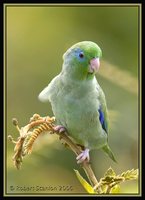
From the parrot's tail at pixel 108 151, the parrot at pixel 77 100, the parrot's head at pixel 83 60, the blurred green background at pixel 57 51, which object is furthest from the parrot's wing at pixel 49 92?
the parrot's tail at pixel 108 151

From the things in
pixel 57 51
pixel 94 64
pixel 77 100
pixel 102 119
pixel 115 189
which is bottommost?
pixel 115 189

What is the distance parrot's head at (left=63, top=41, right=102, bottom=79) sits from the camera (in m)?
2.73

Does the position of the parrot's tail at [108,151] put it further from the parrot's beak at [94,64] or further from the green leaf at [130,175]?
the green leaf at [130,175]

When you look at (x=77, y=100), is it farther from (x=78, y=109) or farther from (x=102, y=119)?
(x=102, y=119)

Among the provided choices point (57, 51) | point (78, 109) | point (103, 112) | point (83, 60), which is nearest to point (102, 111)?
point (103, 112)

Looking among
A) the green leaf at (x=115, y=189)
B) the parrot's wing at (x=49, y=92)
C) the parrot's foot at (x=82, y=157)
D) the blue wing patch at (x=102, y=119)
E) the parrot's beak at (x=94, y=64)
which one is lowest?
the green leaf at (x=115, y=189)

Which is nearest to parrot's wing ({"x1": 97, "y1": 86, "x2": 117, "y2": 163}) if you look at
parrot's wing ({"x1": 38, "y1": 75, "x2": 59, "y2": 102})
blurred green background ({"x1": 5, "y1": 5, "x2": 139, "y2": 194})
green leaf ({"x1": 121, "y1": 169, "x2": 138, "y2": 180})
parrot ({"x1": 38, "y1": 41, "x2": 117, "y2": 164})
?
parrot ({"x1": 38, "y1": 41, "x2": 117, "y2": 164})

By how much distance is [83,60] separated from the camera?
2.83m

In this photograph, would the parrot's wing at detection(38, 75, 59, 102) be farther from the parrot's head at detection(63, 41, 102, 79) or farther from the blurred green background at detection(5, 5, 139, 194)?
the blurred green background at detection(5, 5, 139, 194)

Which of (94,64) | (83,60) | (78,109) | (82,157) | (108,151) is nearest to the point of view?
(82,157)

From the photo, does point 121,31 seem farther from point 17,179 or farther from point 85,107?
point 17,179

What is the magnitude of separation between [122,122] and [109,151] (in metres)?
0.22

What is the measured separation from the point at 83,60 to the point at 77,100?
294mm

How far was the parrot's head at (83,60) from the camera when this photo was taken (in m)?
2.73
